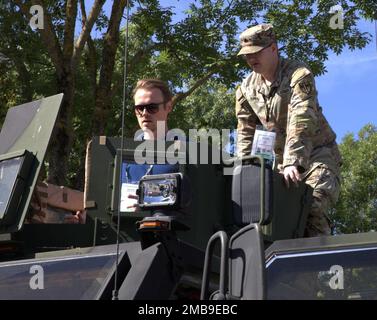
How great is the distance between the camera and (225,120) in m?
18.3

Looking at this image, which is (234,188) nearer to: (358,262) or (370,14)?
(358,262)

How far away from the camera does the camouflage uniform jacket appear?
4.09 metres

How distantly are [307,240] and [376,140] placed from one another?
25493 millimetres

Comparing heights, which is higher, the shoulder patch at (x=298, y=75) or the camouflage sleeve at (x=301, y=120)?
the shoulder patch at (x=298, y=75)

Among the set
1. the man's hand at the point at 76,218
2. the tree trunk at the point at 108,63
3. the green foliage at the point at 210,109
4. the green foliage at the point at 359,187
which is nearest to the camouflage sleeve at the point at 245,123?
the man's hand at the point at 76,218

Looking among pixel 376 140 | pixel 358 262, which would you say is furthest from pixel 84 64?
pixel 376 140

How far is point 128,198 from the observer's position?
11.6ft

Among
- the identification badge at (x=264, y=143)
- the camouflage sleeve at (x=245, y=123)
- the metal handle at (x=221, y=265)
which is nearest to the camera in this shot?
the metal handle at (x=221, y=265)

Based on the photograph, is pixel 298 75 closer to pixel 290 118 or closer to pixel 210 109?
pixel 290 118

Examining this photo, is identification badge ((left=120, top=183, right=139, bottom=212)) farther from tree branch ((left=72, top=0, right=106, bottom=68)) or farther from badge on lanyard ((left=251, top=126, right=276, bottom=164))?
tree branch ((left=72, top=0, right=106, bottom=68))

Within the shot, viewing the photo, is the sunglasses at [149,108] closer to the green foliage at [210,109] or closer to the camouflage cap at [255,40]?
the camouflage cap at [255,40]

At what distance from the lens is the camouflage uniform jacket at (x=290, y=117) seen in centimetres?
409

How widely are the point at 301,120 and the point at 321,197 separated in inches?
15.6

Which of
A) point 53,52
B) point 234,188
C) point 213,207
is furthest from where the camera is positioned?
point 53,52
